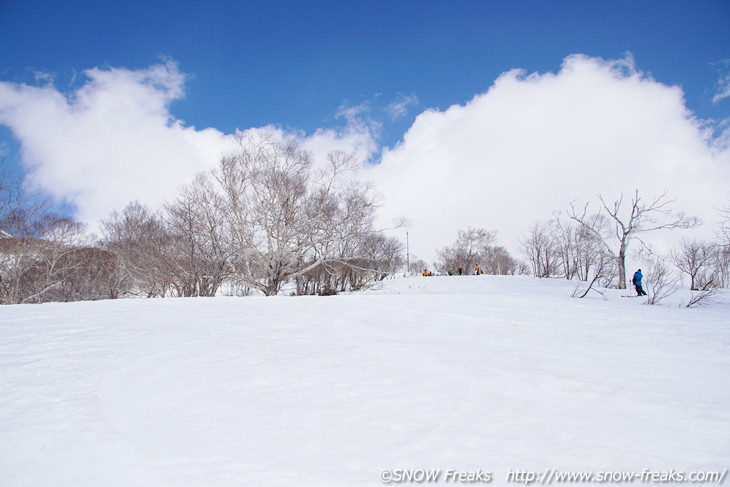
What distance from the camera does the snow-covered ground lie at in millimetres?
1940

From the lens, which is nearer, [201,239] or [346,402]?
[346,402]

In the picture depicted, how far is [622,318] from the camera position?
21.8 ft

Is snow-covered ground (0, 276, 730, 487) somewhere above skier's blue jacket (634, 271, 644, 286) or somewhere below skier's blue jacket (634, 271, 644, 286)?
below

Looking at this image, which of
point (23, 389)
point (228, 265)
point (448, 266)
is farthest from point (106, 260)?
point (448, 266)

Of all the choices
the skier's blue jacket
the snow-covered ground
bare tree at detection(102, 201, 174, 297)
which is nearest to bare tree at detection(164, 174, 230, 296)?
bare tree at detection(102, 201, 174, 297)

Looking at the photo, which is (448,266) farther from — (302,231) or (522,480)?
(522,480)

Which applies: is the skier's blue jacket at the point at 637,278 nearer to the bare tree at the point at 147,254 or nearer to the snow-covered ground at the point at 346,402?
the snow-covered ground at the point at 346,402

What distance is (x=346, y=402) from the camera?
2760mm

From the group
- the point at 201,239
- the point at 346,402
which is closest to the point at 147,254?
the point at 201,239

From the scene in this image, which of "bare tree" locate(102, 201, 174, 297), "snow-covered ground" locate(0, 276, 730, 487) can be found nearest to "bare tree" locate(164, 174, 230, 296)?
"bare tree" locate(102, 201, 174, 297)

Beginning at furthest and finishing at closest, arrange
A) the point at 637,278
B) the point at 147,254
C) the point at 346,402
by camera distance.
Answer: the point at 147,254 → the point at 637,278 → the point at 346,402

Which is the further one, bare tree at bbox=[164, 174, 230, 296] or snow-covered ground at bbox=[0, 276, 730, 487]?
bare tree at bbox=[164, 174, 230, 296]

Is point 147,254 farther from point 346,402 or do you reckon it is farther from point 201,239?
point 346,402

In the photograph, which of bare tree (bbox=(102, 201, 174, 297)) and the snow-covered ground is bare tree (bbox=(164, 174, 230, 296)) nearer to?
bare tree (bbox=(102, 201, 174, 297))
